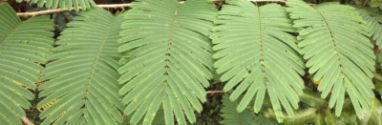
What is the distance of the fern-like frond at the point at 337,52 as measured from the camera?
111 cm

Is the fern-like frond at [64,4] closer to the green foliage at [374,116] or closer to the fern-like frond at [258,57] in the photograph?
the fern-like frond at [258,57]

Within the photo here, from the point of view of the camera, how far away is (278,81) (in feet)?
3.53

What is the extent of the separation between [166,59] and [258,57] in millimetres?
320

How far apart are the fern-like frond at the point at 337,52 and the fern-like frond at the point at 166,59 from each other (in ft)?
1.22

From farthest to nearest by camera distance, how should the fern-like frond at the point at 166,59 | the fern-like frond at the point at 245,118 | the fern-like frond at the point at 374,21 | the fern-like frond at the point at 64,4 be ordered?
the fern-like frond at the point at 245,118 → the fern-like frond at the point at 374,21 → the fern-like frond at the point at 64,4 → the fern-like frond at the point at 166,59

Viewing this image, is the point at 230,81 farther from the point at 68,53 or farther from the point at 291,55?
the point at 68,53

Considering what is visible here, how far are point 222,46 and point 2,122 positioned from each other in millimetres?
763

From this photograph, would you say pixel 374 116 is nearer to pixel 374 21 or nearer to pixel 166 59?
pixel 374 21

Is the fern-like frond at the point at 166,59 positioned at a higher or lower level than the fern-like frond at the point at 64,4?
lower

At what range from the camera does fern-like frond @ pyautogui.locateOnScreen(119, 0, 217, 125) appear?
1029mm

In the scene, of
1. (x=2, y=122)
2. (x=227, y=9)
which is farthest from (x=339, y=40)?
(x=2, y=122)

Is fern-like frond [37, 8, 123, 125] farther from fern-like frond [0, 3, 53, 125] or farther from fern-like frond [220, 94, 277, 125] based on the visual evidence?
fern-like frond [220, 94, 277, 125]

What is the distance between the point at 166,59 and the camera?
3.63ft

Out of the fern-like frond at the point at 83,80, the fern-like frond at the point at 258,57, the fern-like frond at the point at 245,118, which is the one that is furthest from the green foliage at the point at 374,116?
the fern-like frond at the point at 83,80
